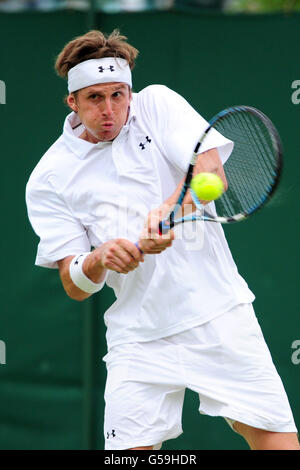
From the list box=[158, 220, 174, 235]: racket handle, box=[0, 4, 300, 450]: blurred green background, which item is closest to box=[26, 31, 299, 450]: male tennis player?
box=[158, 220, 174, 235]: racket handle

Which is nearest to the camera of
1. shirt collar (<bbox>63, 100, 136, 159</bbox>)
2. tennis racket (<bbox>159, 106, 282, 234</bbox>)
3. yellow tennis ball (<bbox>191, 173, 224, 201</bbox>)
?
yellow tennis ball (<bbox>191, 173, 224, 201</bbox>)

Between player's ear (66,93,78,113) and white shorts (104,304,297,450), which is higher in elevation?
player's ear (66,93,78,113)

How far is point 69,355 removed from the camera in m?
4.61

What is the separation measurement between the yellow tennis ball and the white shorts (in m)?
0.50

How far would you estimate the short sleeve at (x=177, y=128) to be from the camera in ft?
9.67

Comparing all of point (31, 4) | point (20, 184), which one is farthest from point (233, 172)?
point (31, 4)

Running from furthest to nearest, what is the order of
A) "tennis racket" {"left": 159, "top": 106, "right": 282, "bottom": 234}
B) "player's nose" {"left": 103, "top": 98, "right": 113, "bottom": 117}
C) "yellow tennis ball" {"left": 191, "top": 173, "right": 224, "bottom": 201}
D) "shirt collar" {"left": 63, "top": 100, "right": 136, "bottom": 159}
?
"shirt collar" {"left": 63, "top": 100, "right": 136, "bottom": 159} < "player's nose" {"left": 103, "top": 98, "right": 113, "bottom": 117} < "tennis racket" {"left": 159, "top": 106, "right": 282, "bottom": 234} < "yellow tennis ball" {"left": 191, "top": 173, "right": 224, "bottom": 201}

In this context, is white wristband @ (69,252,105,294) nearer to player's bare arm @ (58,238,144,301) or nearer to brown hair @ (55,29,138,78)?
player's bare arm @ (58,238,144,301)

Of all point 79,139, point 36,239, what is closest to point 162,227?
point 79,139

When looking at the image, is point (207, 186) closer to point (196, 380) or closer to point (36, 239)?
point (196, 380)

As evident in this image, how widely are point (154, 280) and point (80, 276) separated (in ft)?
0.87

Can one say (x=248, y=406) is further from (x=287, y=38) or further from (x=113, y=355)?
(x=287, y=38)

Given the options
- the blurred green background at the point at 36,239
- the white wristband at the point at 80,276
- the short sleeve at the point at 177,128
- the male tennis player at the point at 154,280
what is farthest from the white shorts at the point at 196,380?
the blurred green background at the point at 36,239

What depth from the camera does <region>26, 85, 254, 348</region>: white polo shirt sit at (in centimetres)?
299
